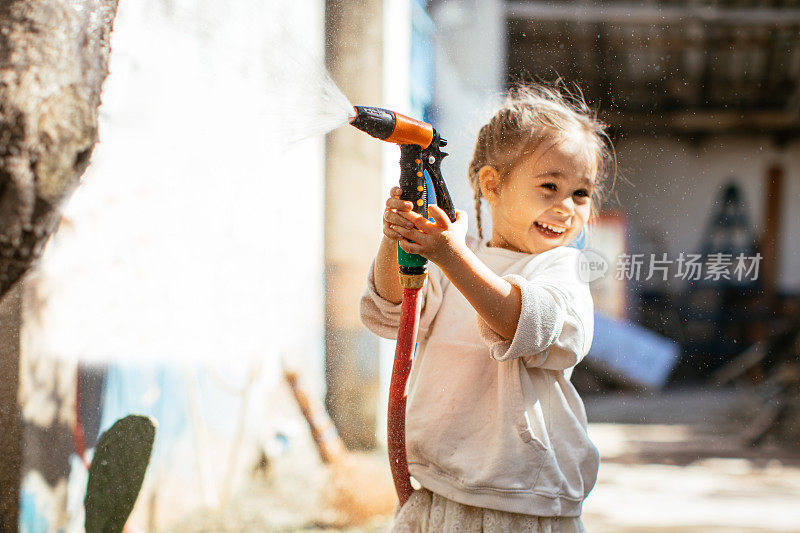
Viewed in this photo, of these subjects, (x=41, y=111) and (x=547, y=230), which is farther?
(x=547, y=230)

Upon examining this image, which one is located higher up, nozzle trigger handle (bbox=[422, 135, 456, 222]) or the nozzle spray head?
the nozzle spray head

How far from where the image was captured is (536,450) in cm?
118

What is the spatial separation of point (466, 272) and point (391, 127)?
26 centimetres

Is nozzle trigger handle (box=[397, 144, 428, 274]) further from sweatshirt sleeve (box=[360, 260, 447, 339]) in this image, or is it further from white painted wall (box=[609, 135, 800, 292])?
white painted wall (box=[609, 135, 800, 292])

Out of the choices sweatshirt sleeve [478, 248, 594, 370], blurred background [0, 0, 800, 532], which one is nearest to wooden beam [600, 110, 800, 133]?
blurred background [0, 0, 800, 532]

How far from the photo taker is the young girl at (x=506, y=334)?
111 centimetres

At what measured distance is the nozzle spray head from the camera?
115cm

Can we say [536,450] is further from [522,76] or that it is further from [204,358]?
[204,358]

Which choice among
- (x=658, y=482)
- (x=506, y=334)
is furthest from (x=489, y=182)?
(x=658, y=482)

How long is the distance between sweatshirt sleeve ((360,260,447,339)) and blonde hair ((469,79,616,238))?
0.19m

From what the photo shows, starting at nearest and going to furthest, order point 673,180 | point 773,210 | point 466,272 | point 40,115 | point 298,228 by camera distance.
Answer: point 40,115
point 466,272
point 673,180
point 298,228
point 773,210

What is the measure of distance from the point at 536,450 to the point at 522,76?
0.82 metres

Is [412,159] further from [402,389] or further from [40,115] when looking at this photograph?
[40,115]

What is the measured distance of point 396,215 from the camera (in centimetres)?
112
